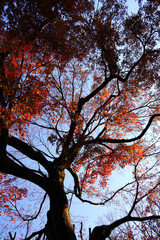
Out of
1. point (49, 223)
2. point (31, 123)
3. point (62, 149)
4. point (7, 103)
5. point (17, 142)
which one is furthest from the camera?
point (31, 123)

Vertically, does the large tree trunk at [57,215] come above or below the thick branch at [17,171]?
below

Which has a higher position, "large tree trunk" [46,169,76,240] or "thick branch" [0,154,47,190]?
"thick branch" [0,154,47,190]

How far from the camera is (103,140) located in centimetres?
662

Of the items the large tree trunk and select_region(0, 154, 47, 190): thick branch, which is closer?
the large tree trunk

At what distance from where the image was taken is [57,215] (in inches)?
168

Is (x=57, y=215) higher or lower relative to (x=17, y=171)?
lower

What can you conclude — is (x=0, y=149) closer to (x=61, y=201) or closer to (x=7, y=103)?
(x=7, y=103)

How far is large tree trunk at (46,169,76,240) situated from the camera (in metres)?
3.90

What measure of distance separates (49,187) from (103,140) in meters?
3.24

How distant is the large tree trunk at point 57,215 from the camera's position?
3.90 meters

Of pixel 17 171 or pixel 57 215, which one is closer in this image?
pixel 57 215

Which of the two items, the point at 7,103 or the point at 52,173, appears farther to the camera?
the point at 52,173

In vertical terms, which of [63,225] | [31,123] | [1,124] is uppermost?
[31,123]

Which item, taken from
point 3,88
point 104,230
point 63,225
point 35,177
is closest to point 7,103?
point 3,88
